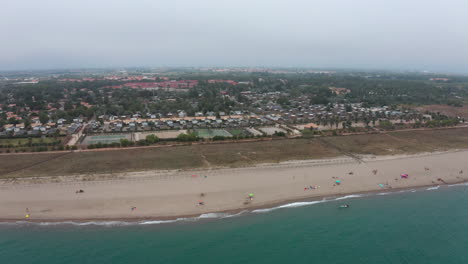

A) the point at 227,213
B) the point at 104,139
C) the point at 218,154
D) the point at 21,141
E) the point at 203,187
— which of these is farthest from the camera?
the point at 104,139

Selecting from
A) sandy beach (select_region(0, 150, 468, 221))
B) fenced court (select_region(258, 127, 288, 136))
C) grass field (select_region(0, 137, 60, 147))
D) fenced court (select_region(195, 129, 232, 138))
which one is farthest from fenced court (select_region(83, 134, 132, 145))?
fenced court (select_region(258, 127, 288, 136))

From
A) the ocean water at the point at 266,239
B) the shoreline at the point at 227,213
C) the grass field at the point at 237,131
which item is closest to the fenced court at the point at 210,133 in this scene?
the grass field at the point at 237,131

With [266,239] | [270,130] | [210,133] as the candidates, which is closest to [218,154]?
[210,133]

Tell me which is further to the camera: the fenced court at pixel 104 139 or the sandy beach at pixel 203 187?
the fenced court at pixel 104 139

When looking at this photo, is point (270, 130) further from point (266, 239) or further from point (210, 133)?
point (266, 239)

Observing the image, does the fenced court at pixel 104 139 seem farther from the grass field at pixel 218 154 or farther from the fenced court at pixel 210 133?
the fenced court at pixel 210 133

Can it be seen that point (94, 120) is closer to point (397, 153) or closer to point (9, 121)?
point (9, 121)

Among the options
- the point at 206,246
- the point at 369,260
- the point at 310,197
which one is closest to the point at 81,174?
the point at 206,246

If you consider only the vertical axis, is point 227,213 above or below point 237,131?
below
